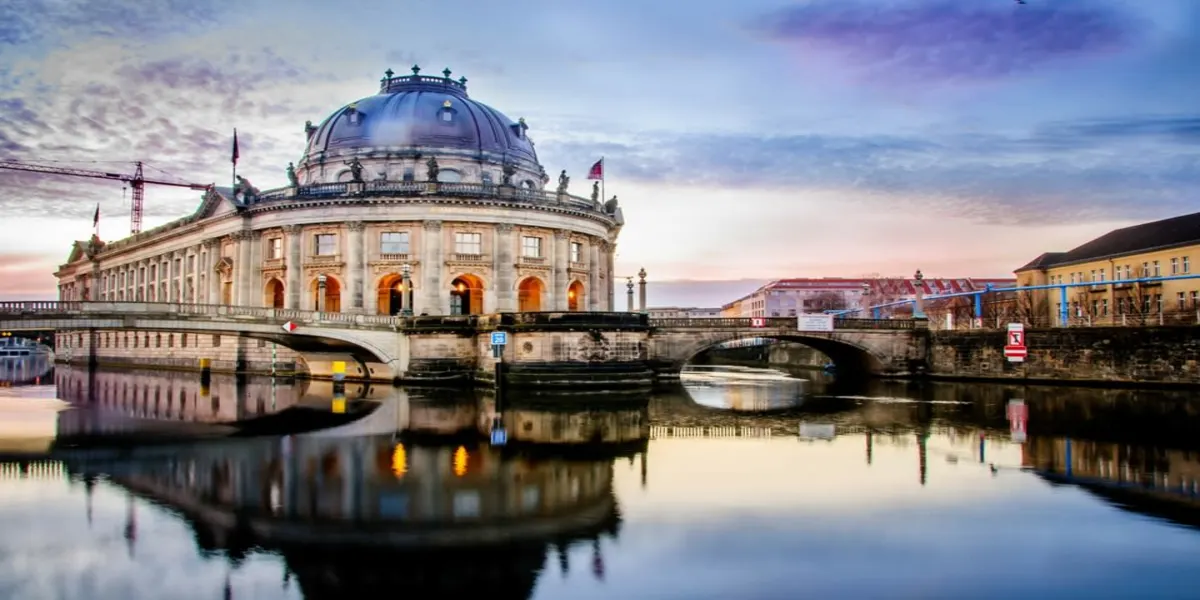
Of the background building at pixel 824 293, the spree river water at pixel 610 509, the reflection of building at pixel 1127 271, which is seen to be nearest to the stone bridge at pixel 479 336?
the spree river water at pixel 610 509

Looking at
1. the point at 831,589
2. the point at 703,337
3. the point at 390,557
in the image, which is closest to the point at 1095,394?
the point at 703,337

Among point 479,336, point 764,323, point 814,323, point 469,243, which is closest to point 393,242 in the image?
point 469,243

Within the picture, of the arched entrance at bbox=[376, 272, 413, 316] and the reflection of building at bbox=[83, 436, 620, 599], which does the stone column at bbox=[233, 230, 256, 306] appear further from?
the reflection of building at bbox=[83, 436, 620, 599]

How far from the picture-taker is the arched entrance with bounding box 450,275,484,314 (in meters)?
58.9

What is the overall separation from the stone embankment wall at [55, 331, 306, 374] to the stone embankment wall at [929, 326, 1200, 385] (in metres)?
41.5

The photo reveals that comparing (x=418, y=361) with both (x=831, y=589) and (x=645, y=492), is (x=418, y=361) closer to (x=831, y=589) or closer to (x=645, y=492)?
(x=645, y=492)

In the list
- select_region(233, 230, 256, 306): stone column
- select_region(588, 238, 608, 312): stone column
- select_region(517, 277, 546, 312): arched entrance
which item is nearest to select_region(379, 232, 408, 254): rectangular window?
select_region(517, 277, 546, 312): arched entrance

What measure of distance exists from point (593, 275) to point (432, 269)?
1280cm

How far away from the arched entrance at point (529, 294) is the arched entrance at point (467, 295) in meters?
3.01

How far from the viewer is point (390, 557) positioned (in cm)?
1331

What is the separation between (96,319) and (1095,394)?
153ft

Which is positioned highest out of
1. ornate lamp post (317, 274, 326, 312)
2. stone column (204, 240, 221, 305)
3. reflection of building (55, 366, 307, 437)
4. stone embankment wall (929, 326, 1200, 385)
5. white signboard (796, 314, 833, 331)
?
stone column (204, 240, 221, 305)

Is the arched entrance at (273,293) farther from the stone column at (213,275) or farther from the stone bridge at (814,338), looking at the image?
the stone bridge at (814,338)

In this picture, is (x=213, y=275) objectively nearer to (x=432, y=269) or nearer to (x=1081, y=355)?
(x=432, y=269)
